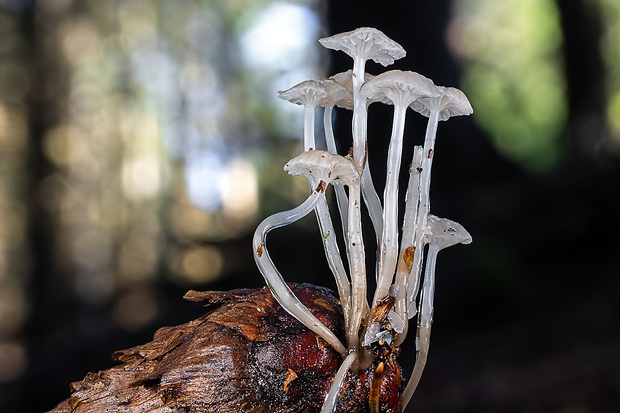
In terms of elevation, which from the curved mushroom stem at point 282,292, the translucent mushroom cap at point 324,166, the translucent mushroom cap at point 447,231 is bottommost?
the curved mushroom stem at point 282,292

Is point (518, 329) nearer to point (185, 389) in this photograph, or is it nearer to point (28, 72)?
point (185, 389)

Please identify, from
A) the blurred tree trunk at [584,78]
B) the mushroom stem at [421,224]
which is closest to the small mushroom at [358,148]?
the mushroom stem at [421,224]

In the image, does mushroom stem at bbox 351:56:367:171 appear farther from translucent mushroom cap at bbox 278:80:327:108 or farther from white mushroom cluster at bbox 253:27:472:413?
translucent mushroom cap at bbox 278:80:327:108

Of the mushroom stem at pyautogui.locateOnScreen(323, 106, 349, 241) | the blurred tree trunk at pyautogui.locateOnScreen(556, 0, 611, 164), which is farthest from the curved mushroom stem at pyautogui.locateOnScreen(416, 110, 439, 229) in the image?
the blurred tree trunk at pyautogui.locateOnScreen(556, 0, 611, 164)

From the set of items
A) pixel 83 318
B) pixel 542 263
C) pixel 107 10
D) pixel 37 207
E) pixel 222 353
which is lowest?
pixel 83 318

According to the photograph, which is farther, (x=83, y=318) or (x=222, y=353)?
(x=83, y=318)

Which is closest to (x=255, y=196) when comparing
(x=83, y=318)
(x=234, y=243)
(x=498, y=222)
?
(x=234, y=243)

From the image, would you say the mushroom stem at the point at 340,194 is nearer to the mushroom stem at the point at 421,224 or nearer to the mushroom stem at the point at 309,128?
the mushroom stem at the point at 309,128
